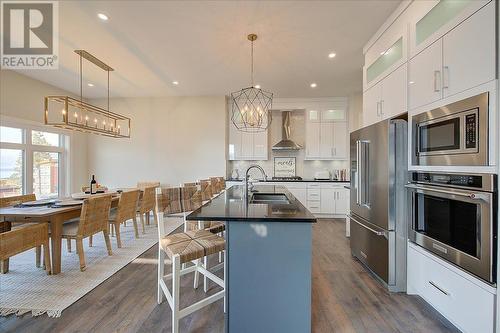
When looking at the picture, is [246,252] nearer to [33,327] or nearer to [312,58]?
[33,327]

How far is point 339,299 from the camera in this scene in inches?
84.5

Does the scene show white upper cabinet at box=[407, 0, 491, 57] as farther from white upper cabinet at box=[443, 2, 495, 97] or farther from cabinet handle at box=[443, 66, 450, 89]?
cabinet handle at box=[443, 66, 450, 89]

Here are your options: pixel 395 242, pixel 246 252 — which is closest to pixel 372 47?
pixel 395 242

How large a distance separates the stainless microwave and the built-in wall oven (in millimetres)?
121

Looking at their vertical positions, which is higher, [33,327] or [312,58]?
[312,58]

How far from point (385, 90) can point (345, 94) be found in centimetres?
312

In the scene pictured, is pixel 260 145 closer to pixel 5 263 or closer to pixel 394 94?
pixel 394 94

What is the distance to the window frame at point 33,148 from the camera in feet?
14.0

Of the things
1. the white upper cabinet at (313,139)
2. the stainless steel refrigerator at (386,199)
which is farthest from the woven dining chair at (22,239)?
the white upper cabinet at (313,139)

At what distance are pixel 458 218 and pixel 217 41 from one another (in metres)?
3.26

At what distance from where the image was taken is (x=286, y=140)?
5.92 meters

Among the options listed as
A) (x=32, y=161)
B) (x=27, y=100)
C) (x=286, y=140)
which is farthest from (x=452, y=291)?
(x=27, y=100)

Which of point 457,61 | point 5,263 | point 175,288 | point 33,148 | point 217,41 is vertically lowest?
point 5,263

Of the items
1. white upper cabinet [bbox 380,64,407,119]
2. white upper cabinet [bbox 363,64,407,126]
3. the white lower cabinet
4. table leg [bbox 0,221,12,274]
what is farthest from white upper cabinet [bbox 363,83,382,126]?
table leg [bbox 0,221,12,274]
